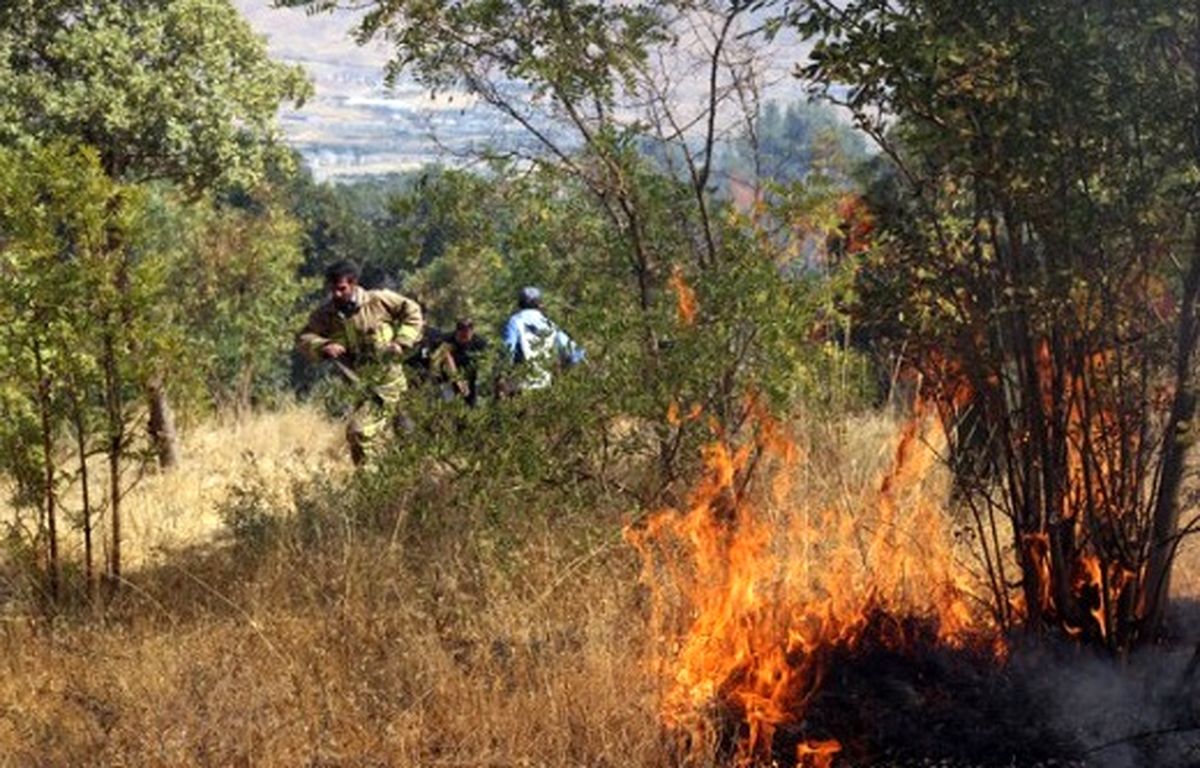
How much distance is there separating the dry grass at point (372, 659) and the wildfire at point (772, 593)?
0.16 metres

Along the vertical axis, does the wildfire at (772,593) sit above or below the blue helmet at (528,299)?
below

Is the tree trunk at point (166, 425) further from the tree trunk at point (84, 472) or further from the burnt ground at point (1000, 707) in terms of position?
the burnt ground at point (1000, 707)

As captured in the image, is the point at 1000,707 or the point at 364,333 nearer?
the point at 1000,707

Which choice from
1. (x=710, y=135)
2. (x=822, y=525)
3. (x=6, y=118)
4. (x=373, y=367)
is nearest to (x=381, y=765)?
(x=373, y=367)

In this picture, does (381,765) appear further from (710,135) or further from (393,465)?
(710,135)

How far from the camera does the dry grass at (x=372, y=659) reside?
4.27 meters

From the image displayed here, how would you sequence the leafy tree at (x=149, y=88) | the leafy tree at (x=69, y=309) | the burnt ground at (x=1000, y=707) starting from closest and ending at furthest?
the burnt ground at (x=1000, y=707), the leafy tree at (x=69, y=309), the leafy tree at (x=149, y=88)

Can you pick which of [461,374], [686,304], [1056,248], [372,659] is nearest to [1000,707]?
[1056,248]

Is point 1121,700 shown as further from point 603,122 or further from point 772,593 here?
point 603,122

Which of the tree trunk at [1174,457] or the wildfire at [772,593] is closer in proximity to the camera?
the tree trunk at [1174,457]

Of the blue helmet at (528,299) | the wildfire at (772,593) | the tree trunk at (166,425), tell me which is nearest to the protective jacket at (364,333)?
the blue helmet at (528,299)

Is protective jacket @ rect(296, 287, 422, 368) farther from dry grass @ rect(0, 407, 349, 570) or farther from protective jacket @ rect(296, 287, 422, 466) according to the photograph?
dry grass @ rect(0, 407, 349, 570)

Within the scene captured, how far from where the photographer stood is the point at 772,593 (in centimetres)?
510

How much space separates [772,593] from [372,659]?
5.30ft
